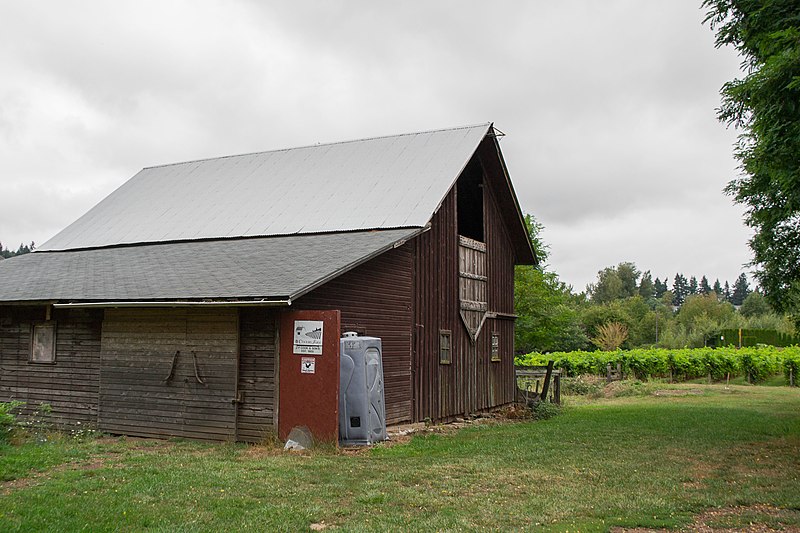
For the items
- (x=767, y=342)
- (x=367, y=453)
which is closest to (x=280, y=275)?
(x=367, y=453)

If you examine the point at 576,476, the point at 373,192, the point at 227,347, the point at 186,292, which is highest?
the point at 373,192

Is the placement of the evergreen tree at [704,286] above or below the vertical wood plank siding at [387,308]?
above

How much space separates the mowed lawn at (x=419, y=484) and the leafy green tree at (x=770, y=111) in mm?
4220

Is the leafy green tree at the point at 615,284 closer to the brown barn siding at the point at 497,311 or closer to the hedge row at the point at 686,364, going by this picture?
the hedge row at the point at 686,364

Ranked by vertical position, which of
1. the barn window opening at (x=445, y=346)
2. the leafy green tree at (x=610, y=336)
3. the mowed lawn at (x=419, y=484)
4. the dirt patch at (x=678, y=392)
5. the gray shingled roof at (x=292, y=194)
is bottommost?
the mowed lawn at (x=419, y=484)

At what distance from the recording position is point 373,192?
18375 millimetres

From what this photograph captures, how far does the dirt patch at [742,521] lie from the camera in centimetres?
747

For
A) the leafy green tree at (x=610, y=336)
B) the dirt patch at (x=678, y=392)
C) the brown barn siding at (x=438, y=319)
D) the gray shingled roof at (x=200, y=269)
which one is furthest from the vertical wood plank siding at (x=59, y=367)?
the leafy green tree at (x=610, y=336)

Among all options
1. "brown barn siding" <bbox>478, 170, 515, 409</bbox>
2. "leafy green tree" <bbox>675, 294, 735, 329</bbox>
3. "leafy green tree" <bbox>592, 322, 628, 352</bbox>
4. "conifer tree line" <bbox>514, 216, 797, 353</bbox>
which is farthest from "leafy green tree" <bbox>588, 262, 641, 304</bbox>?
"brown barn siding" <bbox>478, 170, 515, 409</bbox>

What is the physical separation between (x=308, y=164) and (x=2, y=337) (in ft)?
29.5

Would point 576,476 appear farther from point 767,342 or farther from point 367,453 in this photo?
point 767,342

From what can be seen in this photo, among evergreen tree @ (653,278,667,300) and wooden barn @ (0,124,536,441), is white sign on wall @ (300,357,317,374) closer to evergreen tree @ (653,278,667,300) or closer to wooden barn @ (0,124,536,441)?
wooden barn @ (0,124,536,441)

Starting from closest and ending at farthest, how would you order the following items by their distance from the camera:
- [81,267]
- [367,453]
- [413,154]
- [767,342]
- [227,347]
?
[367,453], [227,347], [81,267], [413,154], [767,342]

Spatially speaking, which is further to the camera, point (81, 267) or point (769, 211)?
point (81, 267)
